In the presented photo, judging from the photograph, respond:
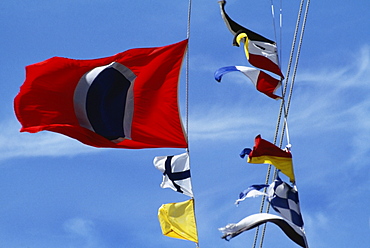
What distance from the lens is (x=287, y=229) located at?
26016 millimetres

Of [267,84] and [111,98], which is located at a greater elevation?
[111,98]

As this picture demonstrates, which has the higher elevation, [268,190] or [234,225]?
[268,190]

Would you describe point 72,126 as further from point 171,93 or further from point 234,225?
point 234,225

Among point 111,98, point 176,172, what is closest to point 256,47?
point 176,172

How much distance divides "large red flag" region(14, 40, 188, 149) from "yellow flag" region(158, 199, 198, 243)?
72.1 inches

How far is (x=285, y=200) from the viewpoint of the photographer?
26.6 m

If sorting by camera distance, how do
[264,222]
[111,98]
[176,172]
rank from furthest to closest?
1. [111,98]
2. [176,172]
3. [264,222]

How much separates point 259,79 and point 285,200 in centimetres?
410

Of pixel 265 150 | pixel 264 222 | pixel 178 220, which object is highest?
pixel 178 220

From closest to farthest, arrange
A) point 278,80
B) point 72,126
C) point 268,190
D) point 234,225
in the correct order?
point 234,225, point 268,190, point 278,80, point 72,126

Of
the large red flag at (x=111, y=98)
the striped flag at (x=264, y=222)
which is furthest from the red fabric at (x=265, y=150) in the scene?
the large red flag at (x=111, y=98)

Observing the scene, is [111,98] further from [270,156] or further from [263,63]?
[270,156]

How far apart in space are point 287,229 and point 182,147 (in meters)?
6.22

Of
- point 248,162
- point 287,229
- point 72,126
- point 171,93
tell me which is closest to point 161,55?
point 171,93
